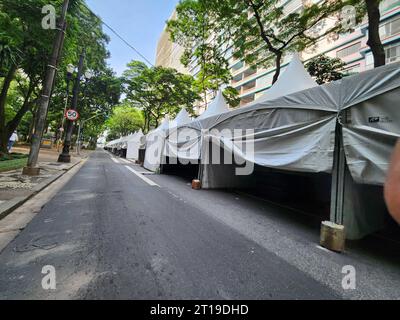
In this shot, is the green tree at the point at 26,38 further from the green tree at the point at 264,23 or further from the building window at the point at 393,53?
the building window at the point at 393,53

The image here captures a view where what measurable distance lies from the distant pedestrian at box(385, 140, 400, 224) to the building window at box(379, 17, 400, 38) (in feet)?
85.5

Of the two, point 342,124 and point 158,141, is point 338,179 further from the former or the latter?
point 158,141

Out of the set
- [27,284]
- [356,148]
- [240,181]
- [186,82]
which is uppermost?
[186,82]

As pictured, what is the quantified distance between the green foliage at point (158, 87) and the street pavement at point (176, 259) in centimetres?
2109

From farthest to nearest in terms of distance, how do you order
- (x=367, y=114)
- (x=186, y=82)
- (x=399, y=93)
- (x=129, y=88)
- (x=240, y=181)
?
(x=129, y=88), (x=186, y=82), (x=240, y=181), (x=367, y=114), (x=399, y=93)

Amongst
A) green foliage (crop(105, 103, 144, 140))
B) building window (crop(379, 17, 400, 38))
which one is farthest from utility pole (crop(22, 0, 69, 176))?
green foliage (crop(105, 103, 144, 140))

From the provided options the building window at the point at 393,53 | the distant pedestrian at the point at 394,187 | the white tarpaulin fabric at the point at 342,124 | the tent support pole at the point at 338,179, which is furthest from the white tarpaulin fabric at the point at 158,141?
the building window at the point at 393,53

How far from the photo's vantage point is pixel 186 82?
920 inches

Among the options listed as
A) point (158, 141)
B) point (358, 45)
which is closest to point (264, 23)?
point (158, 141)

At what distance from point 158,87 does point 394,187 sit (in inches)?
978

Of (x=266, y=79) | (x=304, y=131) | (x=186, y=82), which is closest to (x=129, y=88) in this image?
(x=186, y=82)

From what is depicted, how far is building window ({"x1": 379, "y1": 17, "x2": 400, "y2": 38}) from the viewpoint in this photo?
1799cm

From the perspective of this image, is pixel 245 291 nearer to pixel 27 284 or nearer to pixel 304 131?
pixel 27 284

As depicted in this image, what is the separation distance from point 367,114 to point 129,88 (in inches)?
1043
